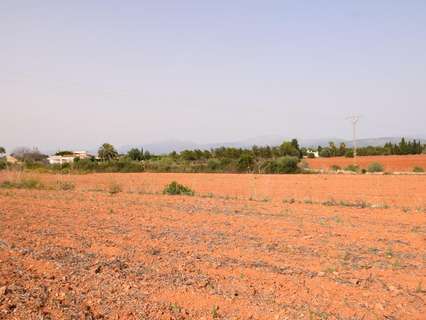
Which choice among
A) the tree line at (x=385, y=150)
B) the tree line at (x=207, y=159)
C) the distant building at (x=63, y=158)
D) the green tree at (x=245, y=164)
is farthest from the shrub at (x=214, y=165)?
the tree line at (x=385, y=150)

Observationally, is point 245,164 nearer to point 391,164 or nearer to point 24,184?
point 391,164

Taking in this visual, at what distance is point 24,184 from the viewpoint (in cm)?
2123

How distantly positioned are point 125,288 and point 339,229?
20.7 feet

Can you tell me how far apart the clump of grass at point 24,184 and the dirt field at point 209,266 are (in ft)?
29.7

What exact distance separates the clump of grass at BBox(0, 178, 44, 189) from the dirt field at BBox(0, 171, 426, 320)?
9050mm

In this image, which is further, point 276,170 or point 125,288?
point 276,170

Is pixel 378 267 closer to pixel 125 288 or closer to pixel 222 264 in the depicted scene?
pixel 222 264

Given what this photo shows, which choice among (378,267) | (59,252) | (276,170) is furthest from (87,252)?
(276,170)

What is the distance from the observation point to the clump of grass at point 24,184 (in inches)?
822

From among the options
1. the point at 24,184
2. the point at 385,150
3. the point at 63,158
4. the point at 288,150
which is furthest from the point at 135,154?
the point at 24,184

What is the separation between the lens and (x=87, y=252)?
752 centimetres

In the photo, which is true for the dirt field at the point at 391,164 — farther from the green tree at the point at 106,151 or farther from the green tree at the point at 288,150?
the green tree at the point at 106,151

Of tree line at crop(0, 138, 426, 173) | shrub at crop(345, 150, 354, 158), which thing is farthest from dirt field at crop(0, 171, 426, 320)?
shrub at crop(345, 150, 354, 158)

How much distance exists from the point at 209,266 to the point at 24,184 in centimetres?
1699
